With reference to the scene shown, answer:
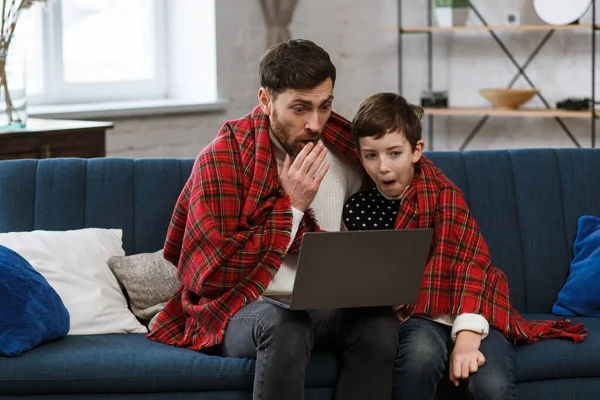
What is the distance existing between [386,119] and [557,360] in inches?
28.3

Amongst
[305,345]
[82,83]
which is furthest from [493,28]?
[305,345]

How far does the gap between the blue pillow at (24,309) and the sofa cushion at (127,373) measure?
0.14ft

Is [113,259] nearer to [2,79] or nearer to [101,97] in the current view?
[2,79]

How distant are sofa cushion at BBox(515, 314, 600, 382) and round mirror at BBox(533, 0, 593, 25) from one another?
2.69 metres

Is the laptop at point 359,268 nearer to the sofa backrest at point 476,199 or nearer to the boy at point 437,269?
the boy at point 437,269

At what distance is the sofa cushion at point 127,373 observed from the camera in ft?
7.39

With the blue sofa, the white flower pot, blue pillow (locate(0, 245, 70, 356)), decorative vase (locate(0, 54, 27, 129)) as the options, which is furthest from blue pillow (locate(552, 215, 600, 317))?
the white flower pot

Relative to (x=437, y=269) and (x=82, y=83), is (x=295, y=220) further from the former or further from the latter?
(x=82, y=83)

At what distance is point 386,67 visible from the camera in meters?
5.54

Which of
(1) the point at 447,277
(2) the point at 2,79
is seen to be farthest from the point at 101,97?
(1) the point at 447,277

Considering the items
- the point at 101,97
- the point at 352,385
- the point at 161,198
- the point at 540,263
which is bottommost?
the point at 352,385

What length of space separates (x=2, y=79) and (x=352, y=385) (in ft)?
6.27

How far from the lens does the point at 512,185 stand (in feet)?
9.36

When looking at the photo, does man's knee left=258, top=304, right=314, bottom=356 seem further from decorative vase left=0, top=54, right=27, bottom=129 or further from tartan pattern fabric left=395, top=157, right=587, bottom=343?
decorative vase left=0, top=54, right=27, bottom=129
